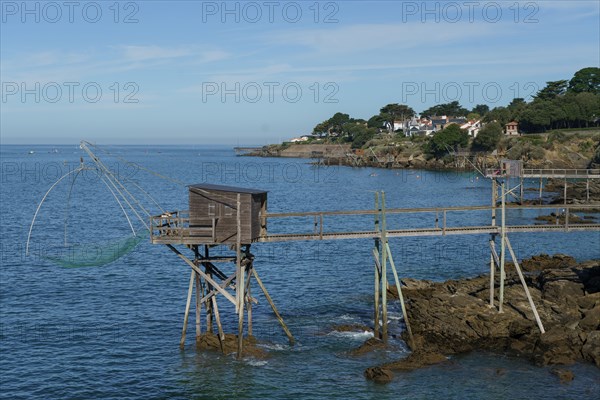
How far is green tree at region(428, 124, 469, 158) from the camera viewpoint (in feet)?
531

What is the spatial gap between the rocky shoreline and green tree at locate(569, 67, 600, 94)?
167212mm

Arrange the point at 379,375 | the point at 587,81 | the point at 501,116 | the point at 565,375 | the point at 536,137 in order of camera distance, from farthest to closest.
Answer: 1. the point at 587,81
2. the point at 501,116
3. the point at 536,137
4. the point at 379,375
5. the point at 565,375

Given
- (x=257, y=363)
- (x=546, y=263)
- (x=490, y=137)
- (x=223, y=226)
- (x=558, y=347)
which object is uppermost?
(x=490, y=137)

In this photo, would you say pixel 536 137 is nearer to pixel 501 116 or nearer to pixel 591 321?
pixel 501 116

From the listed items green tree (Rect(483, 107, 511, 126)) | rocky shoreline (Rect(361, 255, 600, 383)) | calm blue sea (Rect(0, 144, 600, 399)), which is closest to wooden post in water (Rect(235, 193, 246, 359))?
calm blue sea (Rect(0, 144, 600, 399))

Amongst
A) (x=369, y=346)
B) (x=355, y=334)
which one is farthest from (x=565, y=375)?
(x=355, y=334)

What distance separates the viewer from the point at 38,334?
117ft

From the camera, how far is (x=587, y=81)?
191875mm

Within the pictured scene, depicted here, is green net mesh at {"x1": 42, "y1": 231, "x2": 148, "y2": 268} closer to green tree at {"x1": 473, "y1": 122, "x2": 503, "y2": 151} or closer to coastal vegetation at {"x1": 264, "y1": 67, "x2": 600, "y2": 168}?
coastal vegetation at {"x1": 264, "y1": 67, "x2": 600, "y2": 168}

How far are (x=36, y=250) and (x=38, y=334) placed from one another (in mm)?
24341

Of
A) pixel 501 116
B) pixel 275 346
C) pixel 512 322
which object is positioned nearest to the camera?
pixel 275 346

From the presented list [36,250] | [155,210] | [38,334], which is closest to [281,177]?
[155,210]

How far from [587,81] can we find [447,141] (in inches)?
2260

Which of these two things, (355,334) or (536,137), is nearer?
(355,334)
